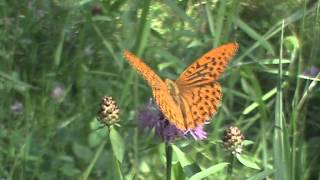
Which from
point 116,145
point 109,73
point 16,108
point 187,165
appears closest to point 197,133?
point 187,165

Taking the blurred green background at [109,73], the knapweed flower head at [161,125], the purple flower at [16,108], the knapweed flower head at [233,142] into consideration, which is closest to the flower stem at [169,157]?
the knapweed flower head at [161,125]

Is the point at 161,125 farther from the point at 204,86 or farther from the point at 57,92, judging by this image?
the point at 57,92

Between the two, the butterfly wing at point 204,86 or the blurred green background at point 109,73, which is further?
the blurred green background at point 109,73

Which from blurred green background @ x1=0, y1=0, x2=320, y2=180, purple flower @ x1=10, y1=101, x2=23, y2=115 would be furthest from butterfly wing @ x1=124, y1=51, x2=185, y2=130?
purple flower @ x1=10, y1=101, x2=23, y2=115

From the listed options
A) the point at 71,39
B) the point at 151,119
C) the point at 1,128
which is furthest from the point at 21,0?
the point at 151,119

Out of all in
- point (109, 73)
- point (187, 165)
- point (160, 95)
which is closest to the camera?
point (160, 95)

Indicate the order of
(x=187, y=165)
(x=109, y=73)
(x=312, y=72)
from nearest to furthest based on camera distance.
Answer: (x=187, y=165)
(x=109, y=73)
(x=312, y=72)

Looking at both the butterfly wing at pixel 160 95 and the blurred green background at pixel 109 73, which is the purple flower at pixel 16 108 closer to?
the blurred green background at pixel 109 73
